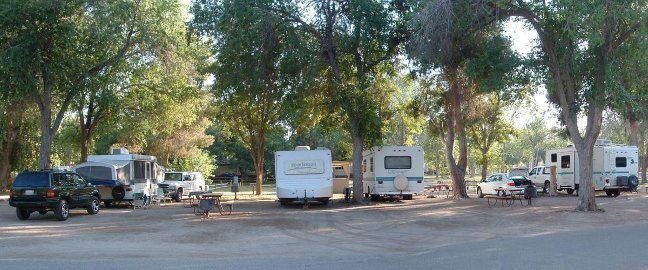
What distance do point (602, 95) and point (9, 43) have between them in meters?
22.9

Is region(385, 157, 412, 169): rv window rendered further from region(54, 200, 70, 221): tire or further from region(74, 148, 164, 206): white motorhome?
region(54, 200, 70, 221): tire

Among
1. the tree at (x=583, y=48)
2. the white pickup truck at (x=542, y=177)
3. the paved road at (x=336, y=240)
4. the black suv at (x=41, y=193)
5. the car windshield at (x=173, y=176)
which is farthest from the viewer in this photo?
the white pickup truck at (x=542, y=177)

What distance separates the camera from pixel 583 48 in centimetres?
1991

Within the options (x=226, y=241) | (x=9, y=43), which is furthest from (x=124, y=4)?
(x=226, y=241)

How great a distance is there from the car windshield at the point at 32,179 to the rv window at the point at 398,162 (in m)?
14.1

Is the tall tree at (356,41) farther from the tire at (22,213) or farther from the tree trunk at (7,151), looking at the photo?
the tree trunk at (7,151)

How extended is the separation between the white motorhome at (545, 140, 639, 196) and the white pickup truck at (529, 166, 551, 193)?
1.70 meters

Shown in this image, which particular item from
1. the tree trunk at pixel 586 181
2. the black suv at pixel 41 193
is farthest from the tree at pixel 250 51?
the tree trunk at pixel 586 181

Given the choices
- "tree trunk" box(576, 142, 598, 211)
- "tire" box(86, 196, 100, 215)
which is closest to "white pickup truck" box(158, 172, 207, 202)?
"tire" box(86, 196, 100, 215)

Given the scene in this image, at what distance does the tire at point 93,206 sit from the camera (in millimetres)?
21500

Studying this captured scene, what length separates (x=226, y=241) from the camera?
14.2 meters

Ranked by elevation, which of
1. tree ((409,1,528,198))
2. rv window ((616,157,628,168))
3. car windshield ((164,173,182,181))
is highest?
tree ((409,1,528,198))

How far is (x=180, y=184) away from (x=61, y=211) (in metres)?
12.9

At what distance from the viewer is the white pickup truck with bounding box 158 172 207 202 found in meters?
30.6
